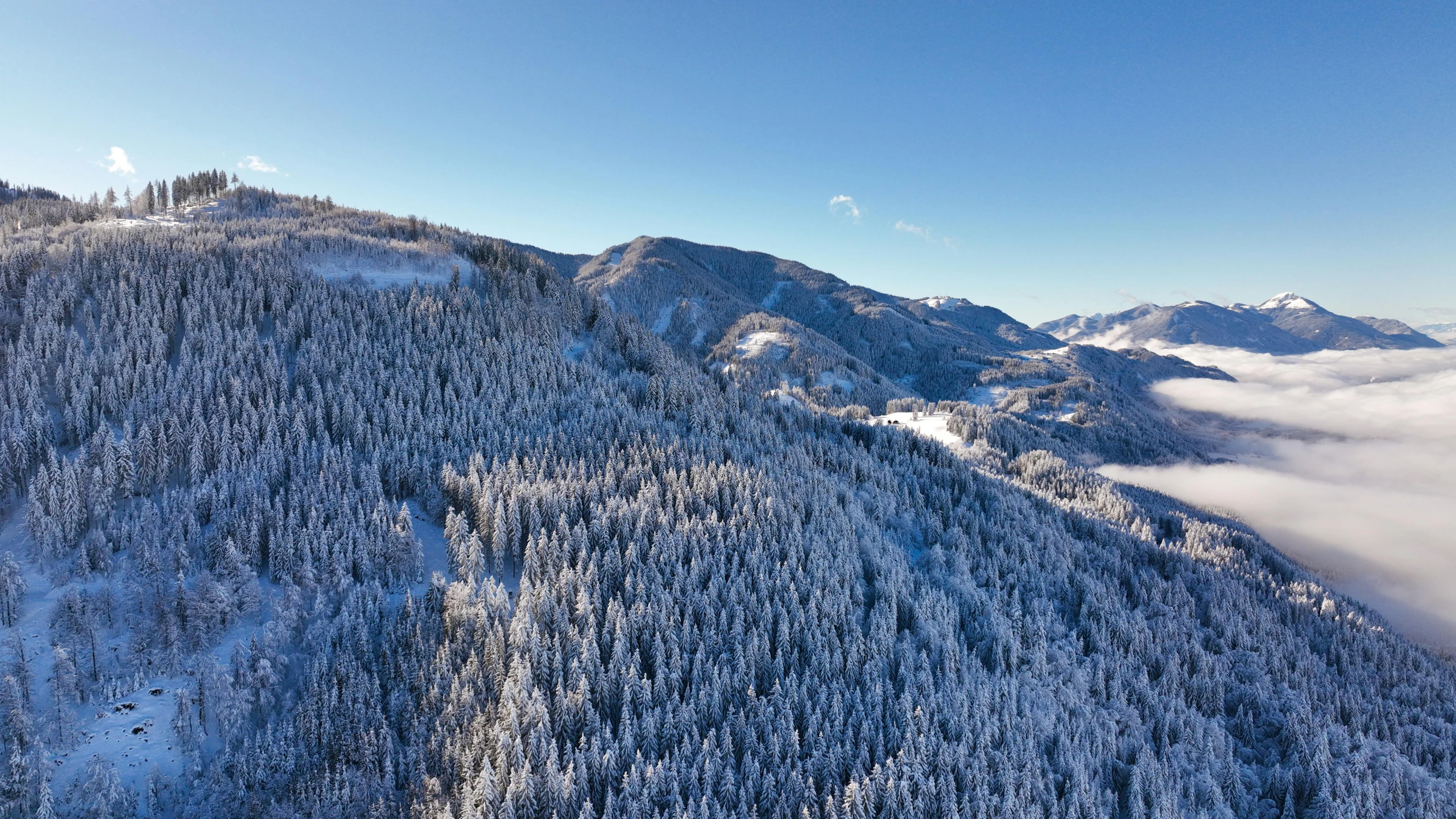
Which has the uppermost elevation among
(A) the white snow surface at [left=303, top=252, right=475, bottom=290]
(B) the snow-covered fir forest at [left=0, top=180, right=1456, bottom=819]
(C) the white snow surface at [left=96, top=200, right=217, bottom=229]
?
(C) the white snow surface at [left=96, top=200, right=217, bottom=229]

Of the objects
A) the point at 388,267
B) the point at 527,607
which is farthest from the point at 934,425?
the point at 527,607

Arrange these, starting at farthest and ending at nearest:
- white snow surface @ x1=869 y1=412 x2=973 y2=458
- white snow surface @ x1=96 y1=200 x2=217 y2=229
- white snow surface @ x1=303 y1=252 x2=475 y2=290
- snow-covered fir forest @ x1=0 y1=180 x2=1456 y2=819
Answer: white snow surface @ x1=869 y1=412 x2=973 y2=458 < white snow surface @ x1=96 y1=200 x2=217 y2=229 < white snow surface @ x1=303 y1=252 x2=475 y2=290 < snow-covered fir forest @ x1=0 y1=180 x2=1456 y2=819

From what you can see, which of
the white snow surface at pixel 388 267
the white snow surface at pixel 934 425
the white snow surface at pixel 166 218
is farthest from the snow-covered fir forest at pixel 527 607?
the white snow surface at pixel 934 425

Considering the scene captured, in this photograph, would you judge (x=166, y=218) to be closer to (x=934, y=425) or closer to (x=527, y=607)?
(x=527, y=607)

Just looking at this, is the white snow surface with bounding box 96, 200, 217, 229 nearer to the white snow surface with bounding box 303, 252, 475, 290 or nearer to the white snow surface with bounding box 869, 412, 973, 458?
the white snow surface with bounding box 303, 252, 475, 290

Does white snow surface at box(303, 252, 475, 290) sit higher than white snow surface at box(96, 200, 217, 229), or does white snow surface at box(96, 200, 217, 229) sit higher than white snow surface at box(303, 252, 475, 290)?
white snow surface at box(96, 200, 217, 229)

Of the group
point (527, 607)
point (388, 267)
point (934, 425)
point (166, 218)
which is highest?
point (166, 218)

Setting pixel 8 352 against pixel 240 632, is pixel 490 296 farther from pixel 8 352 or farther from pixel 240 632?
pixel 240 632

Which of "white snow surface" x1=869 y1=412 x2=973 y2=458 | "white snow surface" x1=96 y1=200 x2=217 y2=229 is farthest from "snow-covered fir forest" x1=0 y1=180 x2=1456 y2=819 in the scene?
"white snow surface" x1=869 y1=412 x2=973 y2=458

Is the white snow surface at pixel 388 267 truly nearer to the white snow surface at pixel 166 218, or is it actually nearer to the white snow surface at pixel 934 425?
the white snow surface at pixel 166 218

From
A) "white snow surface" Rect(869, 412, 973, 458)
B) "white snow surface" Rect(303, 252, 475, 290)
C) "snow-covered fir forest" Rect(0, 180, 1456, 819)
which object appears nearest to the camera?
"snow-covered fir forest" Rect(0, 180, 1456, 819)
